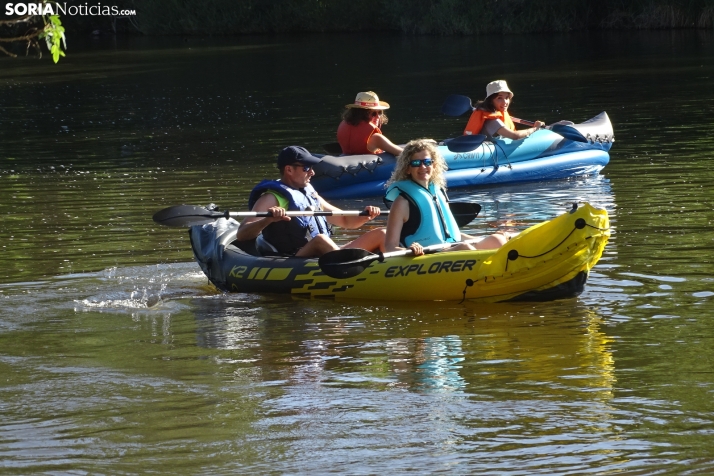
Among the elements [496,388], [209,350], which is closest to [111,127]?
[209,350]

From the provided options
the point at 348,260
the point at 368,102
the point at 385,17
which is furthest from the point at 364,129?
the point at 385,17

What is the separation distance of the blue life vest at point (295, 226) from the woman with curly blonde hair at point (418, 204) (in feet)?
2.14

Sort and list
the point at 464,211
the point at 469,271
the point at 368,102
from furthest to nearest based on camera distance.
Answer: the point at 368,102 < the point at 464,211 < the point at 469,271

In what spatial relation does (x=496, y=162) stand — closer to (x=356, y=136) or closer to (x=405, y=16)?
(x=356, y=136)

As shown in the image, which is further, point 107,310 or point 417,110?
point 417,110

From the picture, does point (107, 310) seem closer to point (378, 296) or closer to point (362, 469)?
point (378, 296)

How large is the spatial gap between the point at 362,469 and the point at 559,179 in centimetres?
896

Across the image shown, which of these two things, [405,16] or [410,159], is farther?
[405,16]

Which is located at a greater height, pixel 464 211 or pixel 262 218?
pixel 262 218

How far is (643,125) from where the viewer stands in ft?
55.2

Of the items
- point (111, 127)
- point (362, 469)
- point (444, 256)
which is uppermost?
point (111, 127)

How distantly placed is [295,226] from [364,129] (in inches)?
163

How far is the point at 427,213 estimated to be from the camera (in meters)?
7.79

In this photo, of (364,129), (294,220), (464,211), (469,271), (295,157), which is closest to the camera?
(469,271)
